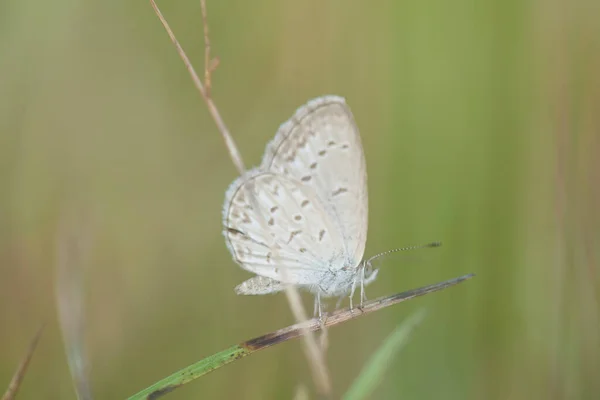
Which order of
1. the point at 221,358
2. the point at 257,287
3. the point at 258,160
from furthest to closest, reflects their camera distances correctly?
1. the point at 258,160
2. the point at 257,287
3. the point at 221,358

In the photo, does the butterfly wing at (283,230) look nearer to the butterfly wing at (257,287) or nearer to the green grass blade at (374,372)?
the butterfly wing at (257,287)

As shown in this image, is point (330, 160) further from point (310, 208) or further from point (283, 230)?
point (283, 230)

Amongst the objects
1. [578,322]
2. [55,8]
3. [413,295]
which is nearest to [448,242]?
[578,322]

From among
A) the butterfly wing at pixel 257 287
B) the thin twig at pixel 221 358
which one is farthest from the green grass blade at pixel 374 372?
the butterfly wing at pixel 257 287

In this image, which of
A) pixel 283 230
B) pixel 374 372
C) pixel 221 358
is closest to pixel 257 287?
pixel 283 230

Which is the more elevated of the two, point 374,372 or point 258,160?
point 258,160

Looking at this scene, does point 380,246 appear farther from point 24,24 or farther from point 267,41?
point 24,24
